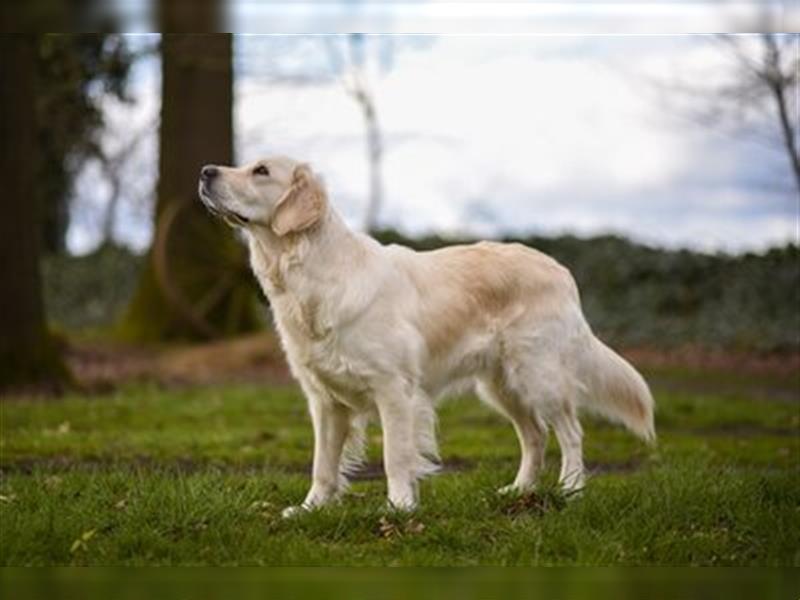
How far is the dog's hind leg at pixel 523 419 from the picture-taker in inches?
272

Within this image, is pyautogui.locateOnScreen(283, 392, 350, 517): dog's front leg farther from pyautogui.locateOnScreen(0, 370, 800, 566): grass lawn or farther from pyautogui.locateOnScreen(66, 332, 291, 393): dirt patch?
pyautogui.locateOnScreen(66, 332, 291, 393): dirt patch

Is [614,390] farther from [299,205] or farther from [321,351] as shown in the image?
[299,205]

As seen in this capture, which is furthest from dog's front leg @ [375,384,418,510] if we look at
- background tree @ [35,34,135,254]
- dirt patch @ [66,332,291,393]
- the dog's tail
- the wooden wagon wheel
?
background tree @ [35,34,135,254]

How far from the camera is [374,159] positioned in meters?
21.2

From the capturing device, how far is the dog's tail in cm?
706

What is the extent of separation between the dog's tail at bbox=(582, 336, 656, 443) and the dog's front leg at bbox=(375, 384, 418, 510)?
4.04ft

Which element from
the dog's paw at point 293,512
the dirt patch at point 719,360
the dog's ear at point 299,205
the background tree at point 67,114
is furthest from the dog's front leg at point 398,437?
the background tree at point 67,114

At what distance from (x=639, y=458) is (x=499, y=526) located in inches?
140

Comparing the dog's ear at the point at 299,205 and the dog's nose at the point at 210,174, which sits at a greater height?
the dog's nose at the point at 210,174

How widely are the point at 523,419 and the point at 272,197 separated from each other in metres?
1.95

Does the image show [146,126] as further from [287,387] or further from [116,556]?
[116,556]

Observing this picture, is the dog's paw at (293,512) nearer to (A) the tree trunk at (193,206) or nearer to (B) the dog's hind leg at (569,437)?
(B) the dog's hind leg at (569,437)

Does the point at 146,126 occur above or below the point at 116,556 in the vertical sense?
above

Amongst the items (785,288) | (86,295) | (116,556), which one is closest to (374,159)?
(86,295)
